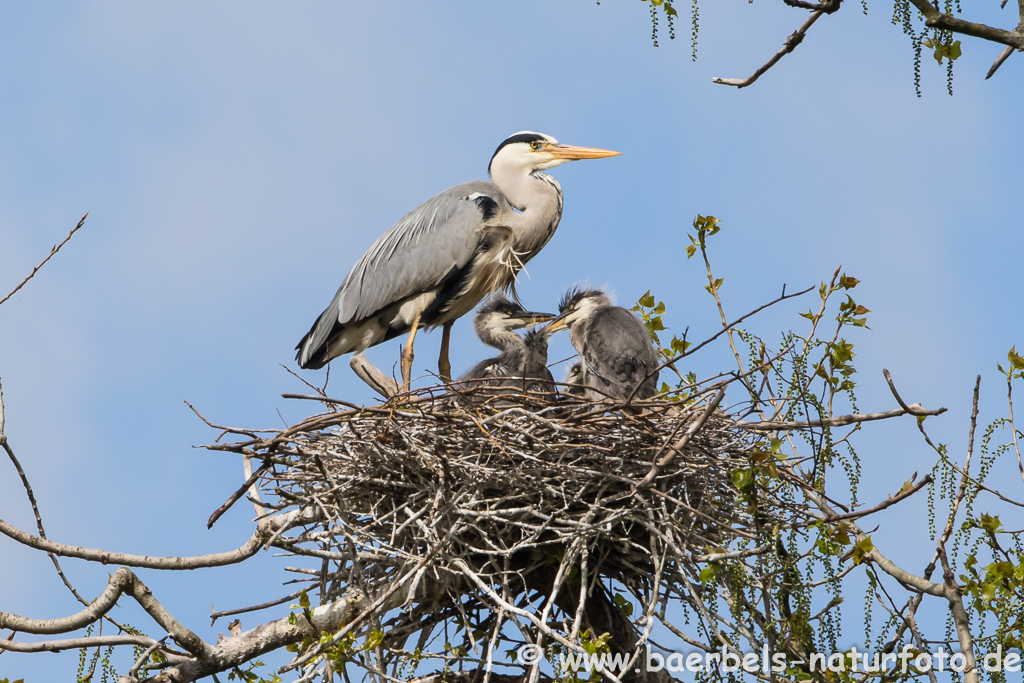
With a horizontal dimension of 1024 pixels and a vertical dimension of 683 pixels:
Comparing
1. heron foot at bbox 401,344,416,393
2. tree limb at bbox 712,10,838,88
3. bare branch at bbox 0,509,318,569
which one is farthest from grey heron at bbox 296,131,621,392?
tree limb at bbox 712,10,838,88

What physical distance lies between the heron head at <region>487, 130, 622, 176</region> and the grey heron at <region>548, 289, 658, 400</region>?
4.96ft

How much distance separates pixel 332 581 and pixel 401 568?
0.72 meters

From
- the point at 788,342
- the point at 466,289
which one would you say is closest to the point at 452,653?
the point at 788,342

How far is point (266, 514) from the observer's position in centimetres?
451

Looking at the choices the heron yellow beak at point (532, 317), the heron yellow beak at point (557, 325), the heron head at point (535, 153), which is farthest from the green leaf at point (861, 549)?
the heron head at point (535, 153)

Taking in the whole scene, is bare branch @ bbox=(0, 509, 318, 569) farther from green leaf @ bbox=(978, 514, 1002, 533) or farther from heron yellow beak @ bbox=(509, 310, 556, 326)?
green leaf @ bbox=(978, 514, 1002, 533)

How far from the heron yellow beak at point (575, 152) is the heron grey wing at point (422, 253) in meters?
0.54

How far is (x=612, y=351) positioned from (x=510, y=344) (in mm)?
1210

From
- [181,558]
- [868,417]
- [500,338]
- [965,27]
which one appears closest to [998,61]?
[965,27]

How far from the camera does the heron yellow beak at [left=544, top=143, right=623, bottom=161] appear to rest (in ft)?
22.6

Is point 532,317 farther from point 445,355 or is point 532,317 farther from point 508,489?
point 508,489

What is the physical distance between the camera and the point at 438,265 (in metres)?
6.26

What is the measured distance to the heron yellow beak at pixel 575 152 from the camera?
6.89m

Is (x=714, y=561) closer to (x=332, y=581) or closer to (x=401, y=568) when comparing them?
(x=401, y=568)
